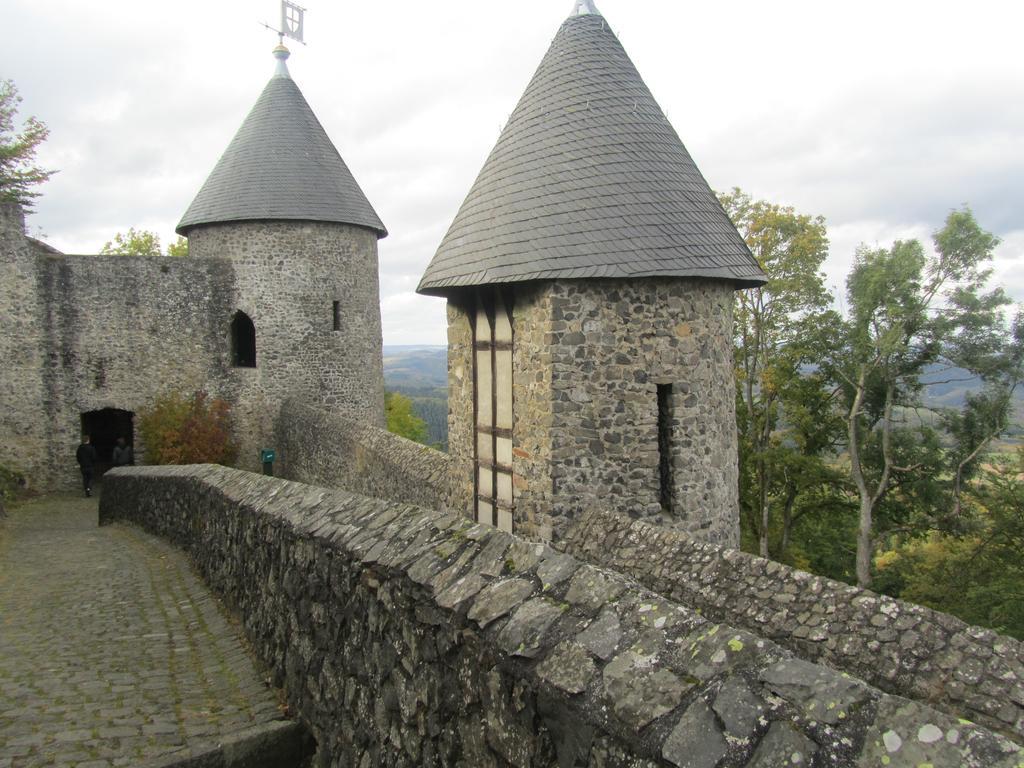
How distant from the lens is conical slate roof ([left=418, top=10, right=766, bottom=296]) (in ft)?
24.6

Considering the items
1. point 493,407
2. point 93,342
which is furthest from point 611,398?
point 93,342

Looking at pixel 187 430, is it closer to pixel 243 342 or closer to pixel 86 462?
pixel 86 462

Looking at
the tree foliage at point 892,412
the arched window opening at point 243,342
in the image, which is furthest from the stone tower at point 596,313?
the arched window opening at point 243,342

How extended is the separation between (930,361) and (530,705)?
1979 centimetres

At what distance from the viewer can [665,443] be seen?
779 cm

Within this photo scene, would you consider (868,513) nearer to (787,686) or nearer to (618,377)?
(618,377)

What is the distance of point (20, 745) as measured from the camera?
3623 millimetres

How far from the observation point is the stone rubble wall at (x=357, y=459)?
10484mm

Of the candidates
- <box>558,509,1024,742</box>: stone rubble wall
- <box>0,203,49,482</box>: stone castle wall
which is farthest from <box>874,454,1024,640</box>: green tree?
<box>0,203,49,482</box>: stone castle wall

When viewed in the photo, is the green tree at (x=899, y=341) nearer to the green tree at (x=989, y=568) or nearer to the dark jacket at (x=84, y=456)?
the green tree at (x=989, y=568)

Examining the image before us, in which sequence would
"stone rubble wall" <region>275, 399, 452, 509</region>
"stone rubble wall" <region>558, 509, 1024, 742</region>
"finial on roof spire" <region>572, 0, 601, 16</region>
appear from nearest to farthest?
"stone rubble wall" <region>558, 509, 1024, 742</region> < "finial on roof spire" <region>572, 0, 601, 16</region> < "stone rubble wall" <region>275, 399, 452, 509</region>

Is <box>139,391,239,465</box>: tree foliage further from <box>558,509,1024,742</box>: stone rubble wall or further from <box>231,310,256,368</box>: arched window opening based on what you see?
<box>558,509,1024,742</box>: stone rubble wall

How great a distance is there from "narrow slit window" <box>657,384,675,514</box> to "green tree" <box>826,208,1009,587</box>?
41.1 feet

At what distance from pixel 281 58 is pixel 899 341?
17.2 metres
